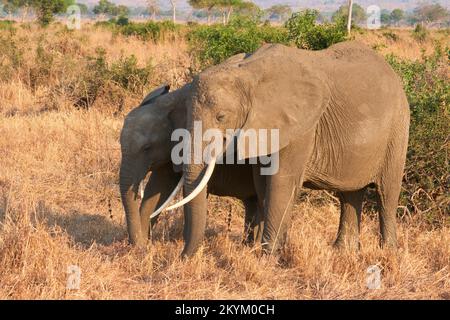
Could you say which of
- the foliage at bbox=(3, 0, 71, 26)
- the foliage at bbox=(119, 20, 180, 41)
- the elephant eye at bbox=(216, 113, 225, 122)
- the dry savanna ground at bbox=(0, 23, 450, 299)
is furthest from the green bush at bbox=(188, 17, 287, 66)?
the foliage at bbox=(3, 0, 71, 26)

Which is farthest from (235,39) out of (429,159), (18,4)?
(18,4)

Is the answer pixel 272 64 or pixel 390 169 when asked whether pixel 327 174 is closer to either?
pixel 390 169

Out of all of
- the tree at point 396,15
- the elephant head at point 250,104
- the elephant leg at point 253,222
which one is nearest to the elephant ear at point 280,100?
the elephant head at point 250,104

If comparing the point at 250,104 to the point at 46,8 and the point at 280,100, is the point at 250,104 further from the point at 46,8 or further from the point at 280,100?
the point at 46,8

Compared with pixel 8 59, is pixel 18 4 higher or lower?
lower

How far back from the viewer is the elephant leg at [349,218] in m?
5.77

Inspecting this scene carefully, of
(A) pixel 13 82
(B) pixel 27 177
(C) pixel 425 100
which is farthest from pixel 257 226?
(A) pixel 13 82

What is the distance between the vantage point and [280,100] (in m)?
4.87

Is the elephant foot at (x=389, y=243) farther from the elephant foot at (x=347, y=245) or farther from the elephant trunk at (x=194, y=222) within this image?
the elephant trunk at (x=194, y=222)

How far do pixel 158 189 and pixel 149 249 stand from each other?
45cm

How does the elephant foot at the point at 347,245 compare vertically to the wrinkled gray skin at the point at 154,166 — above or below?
below

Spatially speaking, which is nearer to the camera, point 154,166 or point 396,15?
point 154,166

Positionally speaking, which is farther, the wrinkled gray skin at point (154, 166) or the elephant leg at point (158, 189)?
the elephant leg at point (158, 189)

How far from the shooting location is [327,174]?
5332mm
